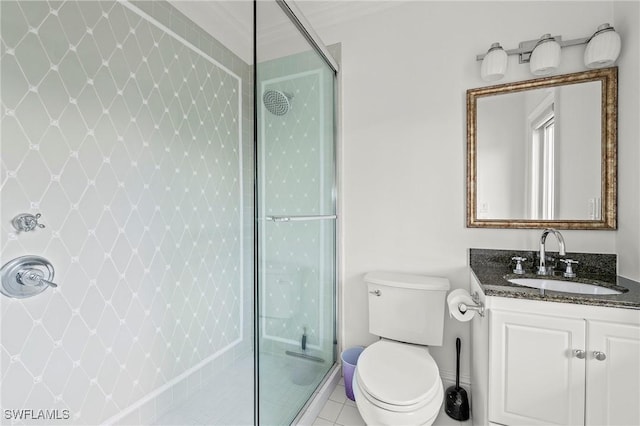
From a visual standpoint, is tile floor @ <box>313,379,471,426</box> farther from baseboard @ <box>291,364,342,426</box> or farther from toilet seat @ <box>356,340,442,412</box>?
toilet seat @ <box>356,340,442,412</box>

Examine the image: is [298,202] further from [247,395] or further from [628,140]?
[628,140]

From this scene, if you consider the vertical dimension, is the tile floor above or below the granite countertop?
below

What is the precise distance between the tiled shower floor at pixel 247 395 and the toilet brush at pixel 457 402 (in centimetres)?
74

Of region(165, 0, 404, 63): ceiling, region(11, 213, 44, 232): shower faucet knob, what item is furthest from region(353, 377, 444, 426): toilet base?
region(165, 0, 404, 63): ceiling

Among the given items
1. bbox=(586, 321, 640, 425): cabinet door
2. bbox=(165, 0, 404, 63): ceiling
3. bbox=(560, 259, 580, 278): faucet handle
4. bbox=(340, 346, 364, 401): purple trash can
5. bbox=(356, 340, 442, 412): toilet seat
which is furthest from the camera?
bbox=(165, 0, 404, 63): ceiling

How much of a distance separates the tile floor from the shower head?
1631 millimetres

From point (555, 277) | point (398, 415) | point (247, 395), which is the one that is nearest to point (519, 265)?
point (555, 277)

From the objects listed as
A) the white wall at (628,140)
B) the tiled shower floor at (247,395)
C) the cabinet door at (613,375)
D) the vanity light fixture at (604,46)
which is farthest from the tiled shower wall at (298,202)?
the white wall at (628,140)

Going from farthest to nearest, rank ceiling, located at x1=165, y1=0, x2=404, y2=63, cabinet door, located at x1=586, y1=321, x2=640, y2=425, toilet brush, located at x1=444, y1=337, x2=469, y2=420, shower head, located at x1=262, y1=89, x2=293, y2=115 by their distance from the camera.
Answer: ceiling, located at x1=165, y1=0, x2=404, y2=63, toilet brush, located at x1=444, y1=337, x2=469, y2=420, shower head, located at x1=262, y1=89, x2=293, y2=115, cabinet door, located at x1=586, y1=321, x2=640, y2=425

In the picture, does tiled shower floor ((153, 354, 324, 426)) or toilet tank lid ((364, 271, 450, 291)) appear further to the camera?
toilet tank lid ((364, 271, 450, 291))

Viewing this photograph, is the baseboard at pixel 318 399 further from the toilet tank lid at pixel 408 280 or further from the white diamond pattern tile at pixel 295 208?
the toilet tank lid at pixel 408 280

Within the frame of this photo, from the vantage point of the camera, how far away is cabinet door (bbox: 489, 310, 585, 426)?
1.15 metres

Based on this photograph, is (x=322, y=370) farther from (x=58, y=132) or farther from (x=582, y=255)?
(x=58, y=132)

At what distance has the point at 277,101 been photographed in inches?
53.6
